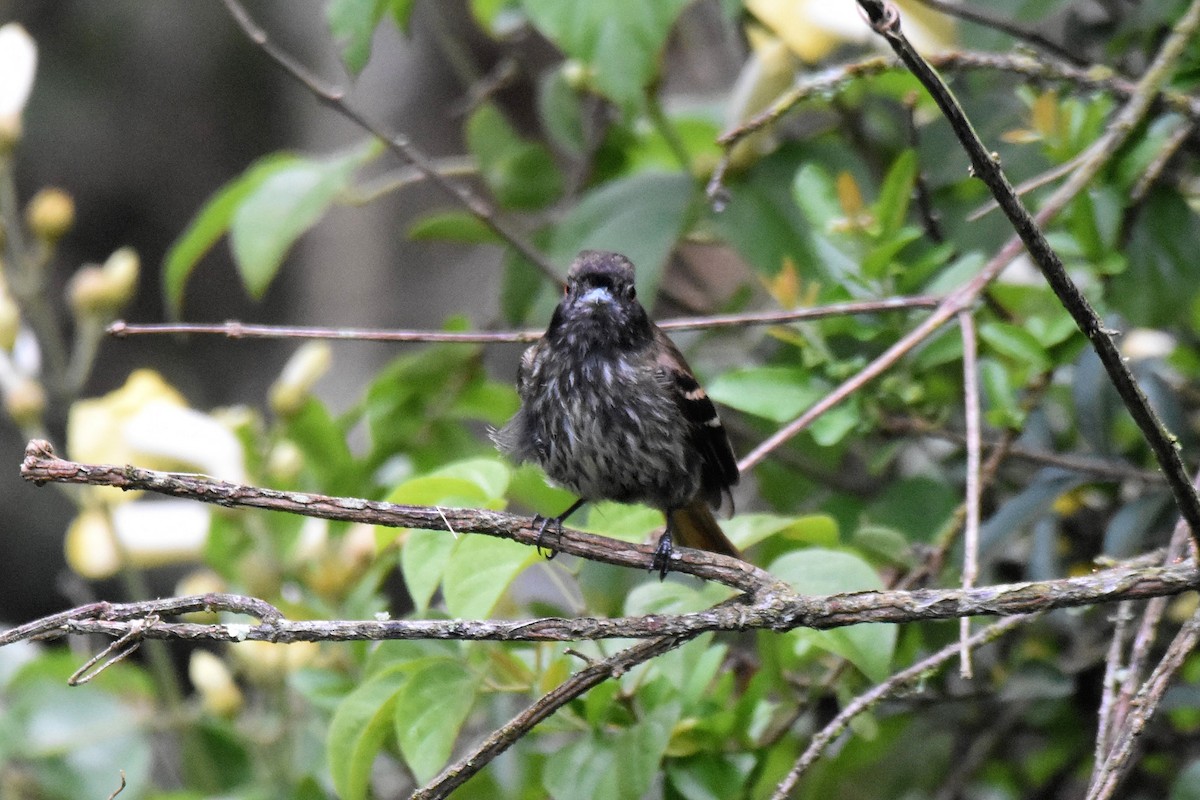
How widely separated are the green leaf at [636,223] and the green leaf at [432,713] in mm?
1220

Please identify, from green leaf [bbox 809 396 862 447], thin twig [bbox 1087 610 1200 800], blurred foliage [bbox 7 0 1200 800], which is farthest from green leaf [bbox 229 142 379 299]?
thin twig [bbox 1087 610 1200 800]

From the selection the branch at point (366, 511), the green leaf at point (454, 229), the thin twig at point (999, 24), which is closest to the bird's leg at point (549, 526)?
the branch at point (366, 511)

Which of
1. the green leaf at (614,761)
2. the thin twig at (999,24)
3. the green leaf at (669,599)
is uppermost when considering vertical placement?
the thin twig at (999,24)

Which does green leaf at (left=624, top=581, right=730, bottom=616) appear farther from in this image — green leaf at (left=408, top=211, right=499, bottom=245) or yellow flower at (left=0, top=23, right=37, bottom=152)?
yellow flower at (left=0, top=23, right=37, bottom=152)

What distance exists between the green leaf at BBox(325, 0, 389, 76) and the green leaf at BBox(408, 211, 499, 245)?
774mm

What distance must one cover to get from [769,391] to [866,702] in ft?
2.64

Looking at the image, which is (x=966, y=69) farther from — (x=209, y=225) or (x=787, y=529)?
(x=209, y=225)

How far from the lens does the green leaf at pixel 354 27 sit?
111 inches

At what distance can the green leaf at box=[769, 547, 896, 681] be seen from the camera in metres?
2.27

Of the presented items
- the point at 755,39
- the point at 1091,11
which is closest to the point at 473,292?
the point at 755,39

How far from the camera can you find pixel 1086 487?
10.3ft

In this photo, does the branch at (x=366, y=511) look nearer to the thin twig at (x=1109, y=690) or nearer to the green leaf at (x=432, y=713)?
the green leaf at (x=432, y=713)

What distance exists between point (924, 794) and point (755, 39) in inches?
86.2

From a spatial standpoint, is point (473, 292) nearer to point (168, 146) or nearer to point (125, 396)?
point (168, 146)
